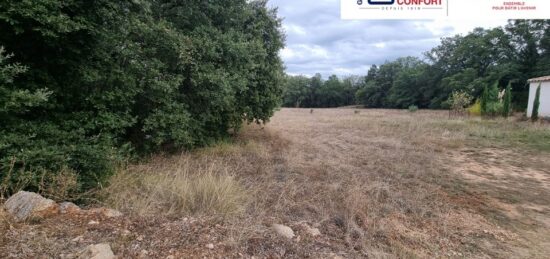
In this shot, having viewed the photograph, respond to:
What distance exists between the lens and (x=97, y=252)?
7.16 ft

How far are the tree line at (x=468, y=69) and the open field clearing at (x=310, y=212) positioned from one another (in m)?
14.2

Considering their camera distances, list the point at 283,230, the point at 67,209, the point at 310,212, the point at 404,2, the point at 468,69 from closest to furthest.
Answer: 1. the point at 67,209
2. the point at 283,230
3. the point at 310,212
4. the point at 404,2
5. the point at 468,69

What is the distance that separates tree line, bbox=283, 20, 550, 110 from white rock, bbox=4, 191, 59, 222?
56.7ft

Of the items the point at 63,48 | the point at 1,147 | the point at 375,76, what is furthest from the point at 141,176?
the point at 375,76

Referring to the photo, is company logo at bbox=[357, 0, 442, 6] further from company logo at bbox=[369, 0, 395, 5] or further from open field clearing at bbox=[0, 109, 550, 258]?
open field clearing at bbox=[0, 109, 550, 258]

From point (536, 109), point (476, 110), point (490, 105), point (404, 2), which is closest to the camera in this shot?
point (404, 2)

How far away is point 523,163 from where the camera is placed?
7230 millimetres

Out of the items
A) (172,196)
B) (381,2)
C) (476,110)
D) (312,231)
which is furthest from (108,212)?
(476,110)

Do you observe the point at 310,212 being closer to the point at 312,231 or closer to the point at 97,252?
the point at 312,231

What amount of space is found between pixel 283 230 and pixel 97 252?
1.62 meters

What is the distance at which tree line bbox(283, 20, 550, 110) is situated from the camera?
30.4 metres

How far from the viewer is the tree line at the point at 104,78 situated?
322 cm

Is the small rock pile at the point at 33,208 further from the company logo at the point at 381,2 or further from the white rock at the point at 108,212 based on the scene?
the company logo at the point at 381,2

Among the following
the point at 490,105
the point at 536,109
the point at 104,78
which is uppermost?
the point at 104,78
